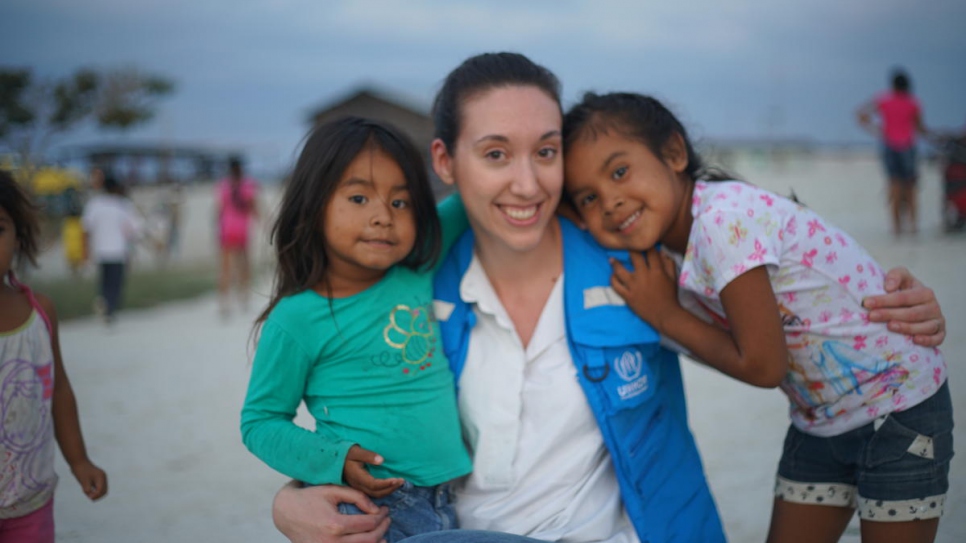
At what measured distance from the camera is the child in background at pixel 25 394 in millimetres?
2150

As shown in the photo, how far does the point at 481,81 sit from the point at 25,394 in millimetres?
1669

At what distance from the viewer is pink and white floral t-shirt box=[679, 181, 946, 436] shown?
2117 millimetres

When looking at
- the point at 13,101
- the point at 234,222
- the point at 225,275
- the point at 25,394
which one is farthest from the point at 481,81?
the point at 13,101

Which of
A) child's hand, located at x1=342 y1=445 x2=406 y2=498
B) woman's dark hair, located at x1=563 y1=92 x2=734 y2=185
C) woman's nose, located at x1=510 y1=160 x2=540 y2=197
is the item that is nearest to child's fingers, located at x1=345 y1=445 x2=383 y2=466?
child's hand, located at x1=342 y1=445 x2=406 y2=498

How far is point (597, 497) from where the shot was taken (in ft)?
7.23

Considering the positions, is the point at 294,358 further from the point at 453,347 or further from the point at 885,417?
the point at 885,417

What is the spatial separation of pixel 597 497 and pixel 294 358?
984 millimetres

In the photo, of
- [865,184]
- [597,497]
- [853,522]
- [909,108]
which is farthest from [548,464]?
[865,184]

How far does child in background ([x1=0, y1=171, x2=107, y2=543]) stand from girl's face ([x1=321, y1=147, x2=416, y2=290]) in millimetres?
917

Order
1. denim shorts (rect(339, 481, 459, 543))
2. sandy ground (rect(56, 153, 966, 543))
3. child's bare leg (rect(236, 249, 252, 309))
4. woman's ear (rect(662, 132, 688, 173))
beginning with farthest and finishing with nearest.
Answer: child's bare leg (rect(236, 249, 252, 309)) → sandy ground (rect(56, 153, 966, 543)) → woman's ear (rect(662, 132, 688, 173)) → denim shorts (rect(339, 481, 459, 543))

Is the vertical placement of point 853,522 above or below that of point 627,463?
below

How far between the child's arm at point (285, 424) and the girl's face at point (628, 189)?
3.31 ft

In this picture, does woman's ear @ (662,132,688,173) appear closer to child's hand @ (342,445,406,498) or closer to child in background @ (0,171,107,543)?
child's hand @ (342,445,406,498)

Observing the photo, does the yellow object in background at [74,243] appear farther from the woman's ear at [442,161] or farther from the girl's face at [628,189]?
the girl's face at [628,189]
